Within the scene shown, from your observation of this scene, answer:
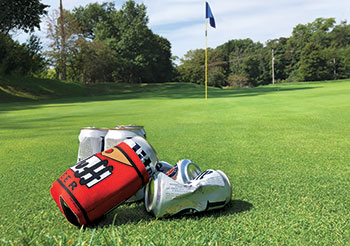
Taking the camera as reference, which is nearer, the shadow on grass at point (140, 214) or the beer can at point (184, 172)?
the shadow on grass at point (140, 214)

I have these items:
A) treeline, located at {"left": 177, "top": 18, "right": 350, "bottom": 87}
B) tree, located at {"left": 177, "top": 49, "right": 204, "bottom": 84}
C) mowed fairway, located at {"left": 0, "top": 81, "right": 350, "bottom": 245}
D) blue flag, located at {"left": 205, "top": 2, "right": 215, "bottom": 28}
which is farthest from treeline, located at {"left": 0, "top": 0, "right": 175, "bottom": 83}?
mowed fairway, located at {"left": 0, "top": 81, "right": 350, "bottom": 245}

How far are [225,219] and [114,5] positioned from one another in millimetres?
68252

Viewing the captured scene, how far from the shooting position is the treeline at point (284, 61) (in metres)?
60.3

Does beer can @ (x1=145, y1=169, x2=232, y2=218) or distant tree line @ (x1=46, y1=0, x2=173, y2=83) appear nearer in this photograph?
beer can @ (x1=145, y1=169, x2=232, y2=218)

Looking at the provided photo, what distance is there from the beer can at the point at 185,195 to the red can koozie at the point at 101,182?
111 mm

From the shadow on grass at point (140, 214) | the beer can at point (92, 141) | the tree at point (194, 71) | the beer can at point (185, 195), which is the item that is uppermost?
the tree at point (194, 71)

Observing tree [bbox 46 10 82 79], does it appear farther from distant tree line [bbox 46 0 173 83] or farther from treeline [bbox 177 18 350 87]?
treeline [bbox 177 18 350 87]

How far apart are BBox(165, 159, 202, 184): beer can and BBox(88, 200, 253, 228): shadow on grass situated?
25 cm

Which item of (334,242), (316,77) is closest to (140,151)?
(334,242)

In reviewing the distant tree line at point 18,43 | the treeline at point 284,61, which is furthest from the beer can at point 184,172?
the treeline at point 284,61

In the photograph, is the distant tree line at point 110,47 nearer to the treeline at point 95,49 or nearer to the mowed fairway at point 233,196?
the treeline at point 95,49

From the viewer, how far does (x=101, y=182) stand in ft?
6.18

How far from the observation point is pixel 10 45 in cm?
2800

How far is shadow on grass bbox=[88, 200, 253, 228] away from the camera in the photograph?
2004mm
